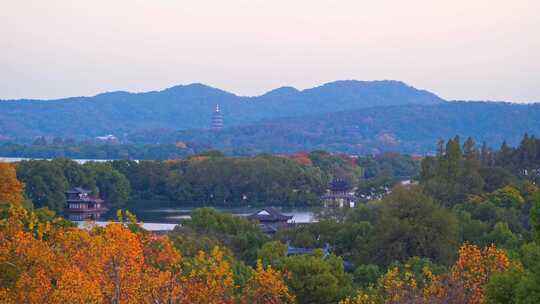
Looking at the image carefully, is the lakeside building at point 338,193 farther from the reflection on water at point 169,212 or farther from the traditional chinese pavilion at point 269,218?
the traditional chinese pavilion at point 269,218

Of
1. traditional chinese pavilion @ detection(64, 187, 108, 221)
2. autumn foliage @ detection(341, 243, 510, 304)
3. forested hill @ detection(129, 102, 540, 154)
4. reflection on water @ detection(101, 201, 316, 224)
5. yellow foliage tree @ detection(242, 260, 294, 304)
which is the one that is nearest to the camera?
autumn foliage @ detection(341, 243, 510, 304)

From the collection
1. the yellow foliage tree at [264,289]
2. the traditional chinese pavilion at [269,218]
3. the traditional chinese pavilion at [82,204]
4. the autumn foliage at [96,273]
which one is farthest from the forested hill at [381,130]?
the autumn foliage at [96,273]

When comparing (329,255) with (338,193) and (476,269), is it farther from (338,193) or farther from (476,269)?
(338,193)

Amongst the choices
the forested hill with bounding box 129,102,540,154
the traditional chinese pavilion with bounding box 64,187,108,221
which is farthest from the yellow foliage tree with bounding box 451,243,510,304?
the forested hill with bounding box 129,102,540,154

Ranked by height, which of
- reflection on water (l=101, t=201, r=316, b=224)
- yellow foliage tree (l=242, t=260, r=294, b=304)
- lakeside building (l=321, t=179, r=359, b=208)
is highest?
yellow foliage tree (l=242, t=260, r=294, b=304)

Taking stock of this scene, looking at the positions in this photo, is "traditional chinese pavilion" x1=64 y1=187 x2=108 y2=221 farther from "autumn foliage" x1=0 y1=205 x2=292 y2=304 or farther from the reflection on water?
"autumn foliage" x1=0 y1=205 x2=292 y2=304
